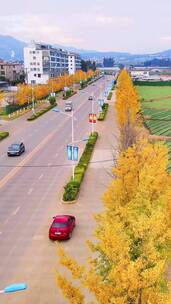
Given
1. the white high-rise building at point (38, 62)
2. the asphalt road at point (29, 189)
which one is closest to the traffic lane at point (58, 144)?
the asphalt road at point (29, 189)

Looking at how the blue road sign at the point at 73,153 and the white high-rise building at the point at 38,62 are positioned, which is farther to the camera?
the white high-rise building at the point at 38,62

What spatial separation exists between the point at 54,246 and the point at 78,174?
12912mm

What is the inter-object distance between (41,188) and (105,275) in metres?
22.1

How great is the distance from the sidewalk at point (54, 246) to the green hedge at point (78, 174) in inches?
19.9

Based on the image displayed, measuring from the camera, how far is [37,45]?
562 ft

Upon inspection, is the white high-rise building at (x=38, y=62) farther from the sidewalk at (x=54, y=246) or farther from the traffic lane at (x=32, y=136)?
the sidewalk at (x=54, y=246)

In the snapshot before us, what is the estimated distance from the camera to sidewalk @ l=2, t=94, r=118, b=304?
19.4 metres

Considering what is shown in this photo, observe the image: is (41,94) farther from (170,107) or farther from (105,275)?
(105,275)

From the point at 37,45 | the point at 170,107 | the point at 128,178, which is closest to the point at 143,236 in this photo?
the point at 128,178

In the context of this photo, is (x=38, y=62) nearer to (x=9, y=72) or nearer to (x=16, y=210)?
(x=9, y=72)

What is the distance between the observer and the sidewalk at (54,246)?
1939 cm

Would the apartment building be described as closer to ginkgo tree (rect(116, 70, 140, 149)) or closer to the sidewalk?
ginkgo tree (rect(116, 70, 140, 149))

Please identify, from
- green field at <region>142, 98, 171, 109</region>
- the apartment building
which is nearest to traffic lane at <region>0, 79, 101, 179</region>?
green field at <region>142, 98, 171, 109</region>

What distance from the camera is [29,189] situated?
113 ft
